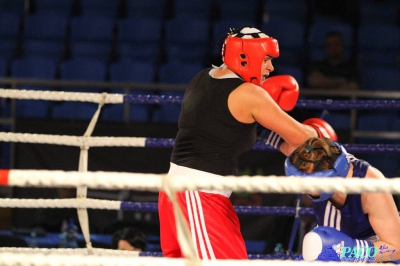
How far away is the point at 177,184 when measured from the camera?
4.94 ft

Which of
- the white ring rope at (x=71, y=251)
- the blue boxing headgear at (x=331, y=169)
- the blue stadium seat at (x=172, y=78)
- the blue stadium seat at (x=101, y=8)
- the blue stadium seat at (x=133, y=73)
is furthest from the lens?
the blue stadium seat at (x=101, y=8)

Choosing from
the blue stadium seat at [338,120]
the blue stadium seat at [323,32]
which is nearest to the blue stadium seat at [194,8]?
the blue stadium seat at [323,32]

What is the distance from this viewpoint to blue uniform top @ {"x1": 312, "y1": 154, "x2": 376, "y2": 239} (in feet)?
7.81

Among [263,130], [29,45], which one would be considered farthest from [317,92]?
[29,45]

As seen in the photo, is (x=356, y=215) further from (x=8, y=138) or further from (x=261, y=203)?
(x=261, y=203)

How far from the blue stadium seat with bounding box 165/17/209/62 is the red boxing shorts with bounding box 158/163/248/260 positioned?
400cm

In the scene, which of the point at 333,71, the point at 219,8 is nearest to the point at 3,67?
the point at 219,8

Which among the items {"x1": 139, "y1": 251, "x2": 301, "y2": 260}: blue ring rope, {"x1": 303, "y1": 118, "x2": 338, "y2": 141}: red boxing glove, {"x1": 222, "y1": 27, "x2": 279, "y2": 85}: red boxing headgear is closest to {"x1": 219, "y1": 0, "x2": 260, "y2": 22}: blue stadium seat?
{"x1": 139, "y1": 251, "x2": 301, "y2": 260}: blue ring rope

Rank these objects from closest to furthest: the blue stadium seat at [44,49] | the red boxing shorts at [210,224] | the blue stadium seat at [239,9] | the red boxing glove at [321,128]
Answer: the red boxing shorts at [210,224] → the red boxing glove at [321,128] → the blue stadium seat at [44,49] → the blue stadium seat at [239,9]

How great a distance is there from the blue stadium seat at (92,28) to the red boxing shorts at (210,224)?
4.26 m

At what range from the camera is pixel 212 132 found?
2449 millimetres

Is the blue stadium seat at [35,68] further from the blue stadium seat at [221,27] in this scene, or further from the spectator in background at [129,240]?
the spectator in background at [129,240]

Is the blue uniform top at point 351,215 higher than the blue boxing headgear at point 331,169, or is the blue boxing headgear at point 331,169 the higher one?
the blue boxing headgear at point 331,169

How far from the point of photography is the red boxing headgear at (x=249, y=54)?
255cm
